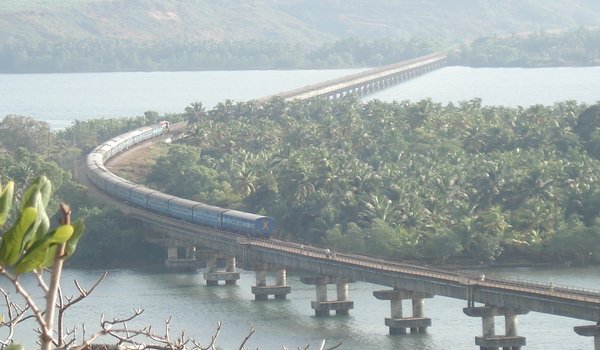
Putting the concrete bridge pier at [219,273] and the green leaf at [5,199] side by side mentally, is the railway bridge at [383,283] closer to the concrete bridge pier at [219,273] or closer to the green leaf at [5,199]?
the concrete bridge pier at [219,273]

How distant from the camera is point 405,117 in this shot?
157250 millimetres

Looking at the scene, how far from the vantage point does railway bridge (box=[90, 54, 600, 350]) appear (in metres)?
69.7

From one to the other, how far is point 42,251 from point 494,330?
2437 inches

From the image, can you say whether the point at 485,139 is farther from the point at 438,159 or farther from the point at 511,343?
the point at 511,343

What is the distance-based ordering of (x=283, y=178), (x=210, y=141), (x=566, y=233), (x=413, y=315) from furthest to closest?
(x=210, y=141) → (x=283, y=178) → (x=566, y=233) → (x=413, y=315)

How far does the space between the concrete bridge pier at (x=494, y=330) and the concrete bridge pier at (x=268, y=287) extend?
20113 millimetres

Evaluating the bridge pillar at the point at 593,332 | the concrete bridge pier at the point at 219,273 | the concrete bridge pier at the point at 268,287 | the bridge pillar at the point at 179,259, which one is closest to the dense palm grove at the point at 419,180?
the bridge pillar at the point at 179,259

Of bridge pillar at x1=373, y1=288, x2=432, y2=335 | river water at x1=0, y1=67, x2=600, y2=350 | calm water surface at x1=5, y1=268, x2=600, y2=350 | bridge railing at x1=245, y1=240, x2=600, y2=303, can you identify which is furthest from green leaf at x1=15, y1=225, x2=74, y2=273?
bridge pillar at x1=373, y1=288, x2=432, y2=335

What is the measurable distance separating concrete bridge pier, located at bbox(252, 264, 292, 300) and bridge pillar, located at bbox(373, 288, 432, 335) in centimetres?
1284

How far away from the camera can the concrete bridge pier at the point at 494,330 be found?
6996 cm

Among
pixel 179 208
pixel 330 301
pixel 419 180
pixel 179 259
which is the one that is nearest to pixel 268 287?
pixel 330 301

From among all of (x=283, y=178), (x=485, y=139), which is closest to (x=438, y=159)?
(x=485, y=139)

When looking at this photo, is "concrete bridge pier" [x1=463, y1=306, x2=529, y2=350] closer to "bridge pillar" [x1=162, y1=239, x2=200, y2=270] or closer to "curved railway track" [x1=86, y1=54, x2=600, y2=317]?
"curved railway track" [x1=86, y1=54, x2=600, y2=317]

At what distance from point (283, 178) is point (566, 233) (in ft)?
77.0
